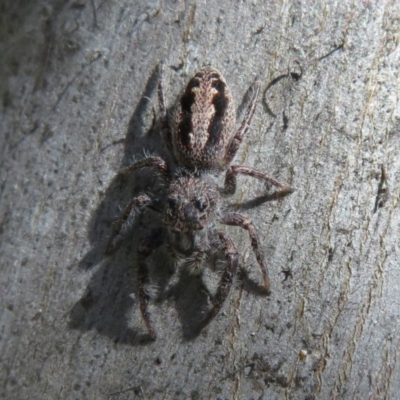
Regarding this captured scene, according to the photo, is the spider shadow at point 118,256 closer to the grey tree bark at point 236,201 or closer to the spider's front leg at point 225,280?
the grey tree bark at point 236,201

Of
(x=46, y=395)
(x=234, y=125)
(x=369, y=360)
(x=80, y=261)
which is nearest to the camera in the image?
(x=369, y=360)

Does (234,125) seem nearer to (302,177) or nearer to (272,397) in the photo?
(302,177)

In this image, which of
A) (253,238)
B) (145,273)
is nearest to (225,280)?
(253,238)

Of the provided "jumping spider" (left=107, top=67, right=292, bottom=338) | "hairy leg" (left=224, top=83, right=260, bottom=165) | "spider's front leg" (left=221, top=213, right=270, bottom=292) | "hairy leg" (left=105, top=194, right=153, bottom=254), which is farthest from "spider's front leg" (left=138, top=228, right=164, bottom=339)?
"hairy leg" (left=224, top=83, right=260, bottom=165)

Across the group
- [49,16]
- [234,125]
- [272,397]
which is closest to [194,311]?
[272,397]

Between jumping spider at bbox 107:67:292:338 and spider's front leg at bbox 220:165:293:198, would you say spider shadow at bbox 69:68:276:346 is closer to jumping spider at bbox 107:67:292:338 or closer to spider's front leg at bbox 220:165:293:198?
jumping spider at bbox 107:67:292:338

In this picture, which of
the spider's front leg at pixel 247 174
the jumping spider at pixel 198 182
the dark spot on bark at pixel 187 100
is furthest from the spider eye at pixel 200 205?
the dark spot on bark at pixel 187 100
